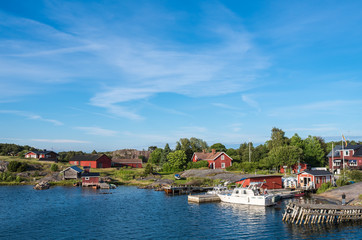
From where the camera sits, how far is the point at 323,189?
193 feet

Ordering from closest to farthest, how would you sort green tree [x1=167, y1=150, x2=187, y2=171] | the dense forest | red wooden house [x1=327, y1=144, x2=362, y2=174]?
red wooden house [x1=327, y1=144, x2=362, y2=174], the dense forest, green tree [x1=167, y1=150, x2=187, y2=171]

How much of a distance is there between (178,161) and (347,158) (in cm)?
4955

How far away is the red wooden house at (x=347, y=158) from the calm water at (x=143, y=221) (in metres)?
45.6

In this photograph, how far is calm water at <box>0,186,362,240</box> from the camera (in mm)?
32875

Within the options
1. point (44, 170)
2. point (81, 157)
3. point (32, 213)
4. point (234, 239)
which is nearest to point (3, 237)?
point (32, 213)

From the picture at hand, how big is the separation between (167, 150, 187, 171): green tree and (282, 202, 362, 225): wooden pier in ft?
203

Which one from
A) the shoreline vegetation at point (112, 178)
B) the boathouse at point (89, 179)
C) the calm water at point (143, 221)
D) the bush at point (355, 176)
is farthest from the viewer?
the boathouse at point (89, 179)

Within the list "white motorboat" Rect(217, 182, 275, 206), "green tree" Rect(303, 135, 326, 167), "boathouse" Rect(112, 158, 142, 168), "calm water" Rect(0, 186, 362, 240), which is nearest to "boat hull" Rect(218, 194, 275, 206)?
"white motorboat" Rect(217, 182, 275, 206)

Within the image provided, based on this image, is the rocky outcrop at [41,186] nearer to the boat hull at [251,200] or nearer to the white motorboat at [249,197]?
the white motorboat at [249,197]

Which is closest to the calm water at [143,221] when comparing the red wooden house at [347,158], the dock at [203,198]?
the dock at [203,198]

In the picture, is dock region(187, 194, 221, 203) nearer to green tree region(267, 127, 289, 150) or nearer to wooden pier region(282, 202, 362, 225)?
wooden pier region(282, 202, 362, 225)

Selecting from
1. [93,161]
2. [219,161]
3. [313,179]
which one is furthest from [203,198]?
[93,161]

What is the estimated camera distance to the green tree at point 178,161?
9862cm

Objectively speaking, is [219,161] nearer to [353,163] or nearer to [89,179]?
[353,163]
